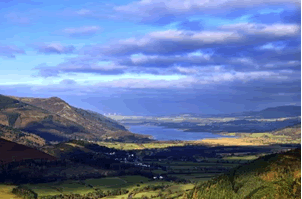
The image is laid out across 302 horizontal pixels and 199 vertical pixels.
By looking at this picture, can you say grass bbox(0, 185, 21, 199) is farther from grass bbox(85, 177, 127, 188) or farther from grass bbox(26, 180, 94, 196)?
grass bbox(85, 177, 127, 188)

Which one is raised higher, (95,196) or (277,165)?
(277,165)

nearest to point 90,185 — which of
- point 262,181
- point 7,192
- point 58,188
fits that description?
point 58,188

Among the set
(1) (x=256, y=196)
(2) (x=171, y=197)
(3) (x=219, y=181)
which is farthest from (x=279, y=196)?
(2) (x=171, y=197)

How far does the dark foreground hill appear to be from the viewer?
9700 centimetres

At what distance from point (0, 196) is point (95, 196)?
32552mm

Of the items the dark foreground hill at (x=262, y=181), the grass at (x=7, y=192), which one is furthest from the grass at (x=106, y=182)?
the dark foreground hill at (x=262, y=181)

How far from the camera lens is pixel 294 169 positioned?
3944 inches

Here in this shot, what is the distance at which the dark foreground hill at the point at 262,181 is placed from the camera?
9700 cm

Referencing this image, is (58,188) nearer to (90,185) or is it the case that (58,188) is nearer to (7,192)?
(90,185)

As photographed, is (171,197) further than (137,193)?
No

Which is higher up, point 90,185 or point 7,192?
point 7,192

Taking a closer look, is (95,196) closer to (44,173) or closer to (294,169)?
(44,173)

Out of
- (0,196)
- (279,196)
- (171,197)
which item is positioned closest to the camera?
(279,196)

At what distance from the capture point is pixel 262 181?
105 meters
